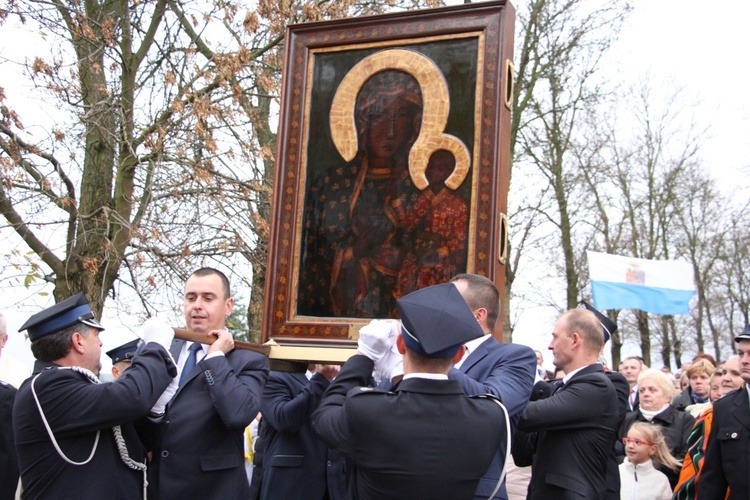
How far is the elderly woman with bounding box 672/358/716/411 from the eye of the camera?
8742 millimetres

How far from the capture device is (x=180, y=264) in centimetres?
1098

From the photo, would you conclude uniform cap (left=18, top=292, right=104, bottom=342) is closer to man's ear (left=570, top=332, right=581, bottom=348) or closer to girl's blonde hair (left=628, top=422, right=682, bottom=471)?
man's ear (left=570, top=332, right=581, bottom=348)

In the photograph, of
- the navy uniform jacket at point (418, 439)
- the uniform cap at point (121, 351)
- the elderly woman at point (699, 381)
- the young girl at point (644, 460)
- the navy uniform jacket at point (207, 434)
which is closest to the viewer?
the navy uniform jacket at point (418, 439)

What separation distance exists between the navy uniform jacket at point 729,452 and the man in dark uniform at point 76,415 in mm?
3131

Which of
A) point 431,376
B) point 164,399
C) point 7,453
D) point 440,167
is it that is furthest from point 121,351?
point 431,376

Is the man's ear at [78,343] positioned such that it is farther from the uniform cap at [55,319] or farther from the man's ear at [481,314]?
the man's ear at [481,314]

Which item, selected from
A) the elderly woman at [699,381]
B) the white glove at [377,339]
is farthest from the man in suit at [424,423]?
the elderly woman at [699,381]

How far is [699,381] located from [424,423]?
634 cm

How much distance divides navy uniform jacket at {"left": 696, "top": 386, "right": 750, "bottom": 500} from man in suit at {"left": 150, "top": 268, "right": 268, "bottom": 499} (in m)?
2.64

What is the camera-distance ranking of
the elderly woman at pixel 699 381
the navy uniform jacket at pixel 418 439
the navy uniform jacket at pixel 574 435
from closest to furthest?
the navy uniform jacket at pixel 418 439, the navy uniform jacket at pixel 574 435, the elderly woman at pixel 699 381

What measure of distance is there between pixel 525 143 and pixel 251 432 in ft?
52.4

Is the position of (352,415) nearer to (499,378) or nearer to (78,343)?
(499,378)

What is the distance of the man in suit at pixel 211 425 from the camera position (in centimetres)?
430

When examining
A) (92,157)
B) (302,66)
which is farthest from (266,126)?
(302,66)
